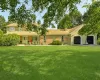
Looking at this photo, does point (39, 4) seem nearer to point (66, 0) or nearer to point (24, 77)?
point (66, 0)

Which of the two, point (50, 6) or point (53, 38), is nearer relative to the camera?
point (50, 6)

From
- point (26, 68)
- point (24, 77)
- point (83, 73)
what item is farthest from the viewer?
point (26, 68)

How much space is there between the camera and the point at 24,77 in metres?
12.0

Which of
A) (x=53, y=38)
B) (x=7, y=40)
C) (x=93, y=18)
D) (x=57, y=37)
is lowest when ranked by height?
(x=7, y=40)

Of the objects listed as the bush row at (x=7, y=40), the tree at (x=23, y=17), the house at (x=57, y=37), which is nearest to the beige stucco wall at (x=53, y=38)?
the house at (x=57, y=37)

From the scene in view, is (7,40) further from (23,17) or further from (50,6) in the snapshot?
(50,6)

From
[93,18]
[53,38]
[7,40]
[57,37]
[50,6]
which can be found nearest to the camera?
[50,6]

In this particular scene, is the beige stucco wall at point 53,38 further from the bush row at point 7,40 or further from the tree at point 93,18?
the tree at point 93,18

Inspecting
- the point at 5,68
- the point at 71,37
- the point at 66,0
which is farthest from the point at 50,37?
the point at 66,0

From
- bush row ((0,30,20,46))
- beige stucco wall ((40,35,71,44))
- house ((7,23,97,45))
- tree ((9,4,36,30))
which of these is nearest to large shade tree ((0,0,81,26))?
tree ((9,4,36,30))

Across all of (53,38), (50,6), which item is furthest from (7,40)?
(50,6)

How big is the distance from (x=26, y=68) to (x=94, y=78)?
188 inches

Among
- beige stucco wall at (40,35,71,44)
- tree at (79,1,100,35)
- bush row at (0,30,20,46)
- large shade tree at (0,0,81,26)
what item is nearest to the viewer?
large shade tree at (0,0,81,26)

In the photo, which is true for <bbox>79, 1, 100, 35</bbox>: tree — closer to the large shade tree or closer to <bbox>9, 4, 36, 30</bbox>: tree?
the large shade tree
